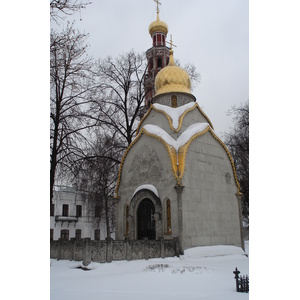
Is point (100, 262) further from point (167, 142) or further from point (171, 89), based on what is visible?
point (171, 89)

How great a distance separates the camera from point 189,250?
37.1 feet

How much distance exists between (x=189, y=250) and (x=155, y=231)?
1558 millimetres

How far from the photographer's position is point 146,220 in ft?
42.1

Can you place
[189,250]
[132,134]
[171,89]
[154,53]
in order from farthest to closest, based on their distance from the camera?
[154,53]
[132,134]
[171,89]
[189,250]

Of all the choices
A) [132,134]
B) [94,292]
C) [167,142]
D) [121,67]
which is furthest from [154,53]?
[94,292]

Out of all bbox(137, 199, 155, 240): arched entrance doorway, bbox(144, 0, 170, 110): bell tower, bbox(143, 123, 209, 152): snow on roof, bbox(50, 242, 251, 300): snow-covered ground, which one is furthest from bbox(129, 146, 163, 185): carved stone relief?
bbox(144, 0, 170, 110): bell tower

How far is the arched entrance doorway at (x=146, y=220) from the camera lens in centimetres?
1259

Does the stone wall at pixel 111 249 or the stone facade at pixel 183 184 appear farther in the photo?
the stone facade at pixel 183 184

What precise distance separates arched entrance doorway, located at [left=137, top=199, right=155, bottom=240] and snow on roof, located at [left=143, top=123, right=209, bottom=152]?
2420mm

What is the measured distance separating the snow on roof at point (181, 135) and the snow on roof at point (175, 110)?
539 mm

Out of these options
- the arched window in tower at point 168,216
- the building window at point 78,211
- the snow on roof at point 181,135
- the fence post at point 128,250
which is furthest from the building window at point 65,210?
the fence post at point 128,250

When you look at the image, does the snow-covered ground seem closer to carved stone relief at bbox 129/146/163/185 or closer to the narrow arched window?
carved stone relief at bbox 129/146/163/185

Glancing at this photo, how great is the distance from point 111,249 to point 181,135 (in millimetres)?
5273

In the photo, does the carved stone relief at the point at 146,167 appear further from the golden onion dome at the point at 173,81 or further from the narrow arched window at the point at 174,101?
the golden onion dome at the point at 173,81
